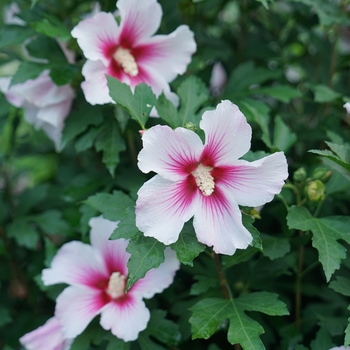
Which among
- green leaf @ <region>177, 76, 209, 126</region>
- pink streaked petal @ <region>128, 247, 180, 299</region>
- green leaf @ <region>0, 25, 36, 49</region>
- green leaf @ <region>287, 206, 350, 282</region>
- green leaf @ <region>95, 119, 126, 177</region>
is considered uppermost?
green leaf @ <region>177, 76, 209, 126</region>

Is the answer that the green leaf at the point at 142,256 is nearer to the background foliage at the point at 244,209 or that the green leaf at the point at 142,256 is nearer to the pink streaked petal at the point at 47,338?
the background foliage at the point at 244,209

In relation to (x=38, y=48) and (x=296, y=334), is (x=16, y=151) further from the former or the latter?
(x=296, y=334)

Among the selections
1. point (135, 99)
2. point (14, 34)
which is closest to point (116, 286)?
point (135, 99)

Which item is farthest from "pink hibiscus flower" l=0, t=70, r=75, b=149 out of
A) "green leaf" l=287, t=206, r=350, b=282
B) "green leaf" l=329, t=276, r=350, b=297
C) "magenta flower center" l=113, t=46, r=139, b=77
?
"green leaf" l=329, t=276, r=350, b=297

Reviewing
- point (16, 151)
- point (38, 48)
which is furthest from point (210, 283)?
point (16, 151)

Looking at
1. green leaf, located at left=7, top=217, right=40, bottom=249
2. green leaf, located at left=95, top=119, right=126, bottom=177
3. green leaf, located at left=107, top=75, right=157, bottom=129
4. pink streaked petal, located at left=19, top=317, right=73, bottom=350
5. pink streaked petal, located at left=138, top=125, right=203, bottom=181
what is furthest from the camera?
green leaf, located at left=7, top=217, right=40, bottom=249

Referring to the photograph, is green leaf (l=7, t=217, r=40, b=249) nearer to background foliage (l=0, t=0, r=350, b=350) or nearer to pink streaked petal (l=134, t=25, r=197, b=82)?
background foliage (l=0, t=0, r=350, b=350)

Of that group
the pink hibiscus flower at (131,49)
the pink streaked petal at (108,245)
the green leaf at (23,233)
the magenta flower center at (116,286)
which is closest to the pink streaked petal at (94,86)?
the pink hibiscus flower at (131,49)
